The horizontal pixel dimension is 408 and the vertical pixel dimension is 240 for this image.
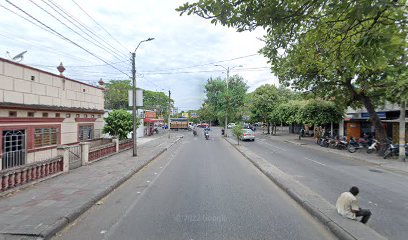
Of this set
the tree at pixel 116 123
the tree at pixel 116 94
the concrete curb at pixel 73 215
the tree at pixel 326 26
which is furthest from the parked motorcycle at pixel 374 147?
the tree at pixel 116 94

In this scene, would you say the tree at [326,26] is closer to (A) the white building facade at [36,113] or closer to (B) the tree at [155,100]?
(A) the white building facade at [36,113]

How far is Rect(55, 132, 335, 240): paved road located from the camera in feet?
17.8

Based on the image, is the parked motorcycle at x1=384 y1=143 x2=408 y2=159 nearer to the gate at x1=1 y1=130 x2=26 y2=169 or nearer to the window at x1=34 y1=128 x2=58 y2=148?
the window at x1=34 y1=128 x2=58 y2=148

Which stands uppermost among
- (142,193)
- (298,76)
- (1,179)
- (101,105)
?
(298,76)

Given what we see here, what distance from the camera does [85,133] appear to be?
18828 mm

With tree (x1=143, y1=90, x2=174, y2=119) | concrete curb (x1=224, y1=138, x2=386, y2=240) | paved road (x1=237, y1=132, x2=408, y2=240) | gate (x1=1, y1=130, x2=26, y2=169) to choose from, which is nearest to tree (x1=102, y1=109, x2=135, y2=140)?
gate (x1=1, y1=130, x2=26, y2=169)

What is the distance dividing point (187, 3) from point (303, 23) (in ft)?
9.25

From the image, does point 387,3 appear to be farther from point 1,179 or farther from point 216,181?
point 1,179

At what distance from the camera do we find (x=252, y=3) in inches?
182

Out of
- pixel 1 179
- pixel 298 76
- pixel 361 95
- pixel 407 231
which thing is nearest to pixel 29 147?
pixel 1 179

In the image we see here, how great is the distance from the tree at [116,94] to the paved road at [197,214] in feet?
164

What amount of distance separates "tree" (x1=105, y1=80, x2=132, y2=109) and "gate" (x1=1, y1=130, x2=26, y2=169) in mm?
45336

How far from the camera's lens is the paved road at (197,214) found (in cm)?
541

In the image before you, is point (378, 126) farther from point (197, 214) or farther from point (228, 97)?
point (228, 97)
